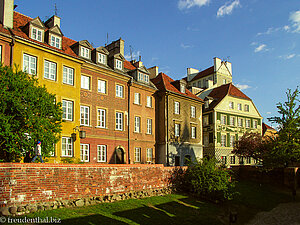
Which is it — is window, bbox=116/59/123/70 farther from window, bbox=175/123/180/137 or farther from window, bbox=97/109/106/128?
window, bbox=175/123/180/137

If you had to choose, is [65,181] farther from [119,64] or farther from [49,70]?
[119,64]

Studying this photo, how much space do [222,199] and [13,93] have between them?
51.6ft

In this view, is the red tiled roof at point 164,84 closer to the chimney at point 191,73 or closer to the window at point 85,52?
the window at point 85,52

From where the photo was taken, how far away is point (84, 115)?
78.3ft

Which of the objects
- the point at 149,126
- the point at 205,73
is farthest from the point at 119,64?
the point at 205,73

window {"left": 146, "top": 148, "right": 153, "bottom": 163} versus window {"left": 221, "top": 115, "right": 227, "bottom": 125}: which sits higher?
window {"left": 221, "top": 115, "right": 227, "bottom": 125}

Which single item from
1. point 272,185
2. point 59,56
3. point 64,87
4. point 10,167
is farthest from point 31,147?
point 272,185

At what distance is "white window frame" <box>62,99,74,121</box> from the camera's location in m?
21.9

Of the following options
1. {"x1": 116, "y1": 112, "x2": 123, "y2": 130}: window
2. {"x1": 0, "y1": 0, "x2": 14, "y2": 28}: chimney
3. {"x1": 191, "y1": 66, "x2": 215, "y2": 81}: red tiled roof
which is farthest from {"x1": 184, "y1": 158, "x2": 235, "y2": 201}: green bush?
{"x1": 191, "y1": 66, "x2": 215, "y2": 81}: red tiled roof

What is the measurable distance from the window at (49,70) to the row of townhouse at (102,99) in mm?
59

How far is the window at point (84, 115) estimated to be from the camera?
23672mm

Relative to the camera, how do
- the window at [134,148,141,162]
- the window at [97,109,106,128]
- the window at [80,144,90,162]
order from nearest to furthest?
the window at [80,144,90,162], the window at [97,109,106,128], the window at [134,148,141,162]

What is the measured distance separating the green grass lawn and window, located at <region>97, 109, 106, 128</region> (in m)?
8.75

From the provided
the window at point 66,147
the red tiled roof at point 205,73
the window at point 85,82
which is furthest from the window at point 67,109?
the red tiled roof at point 205,73
